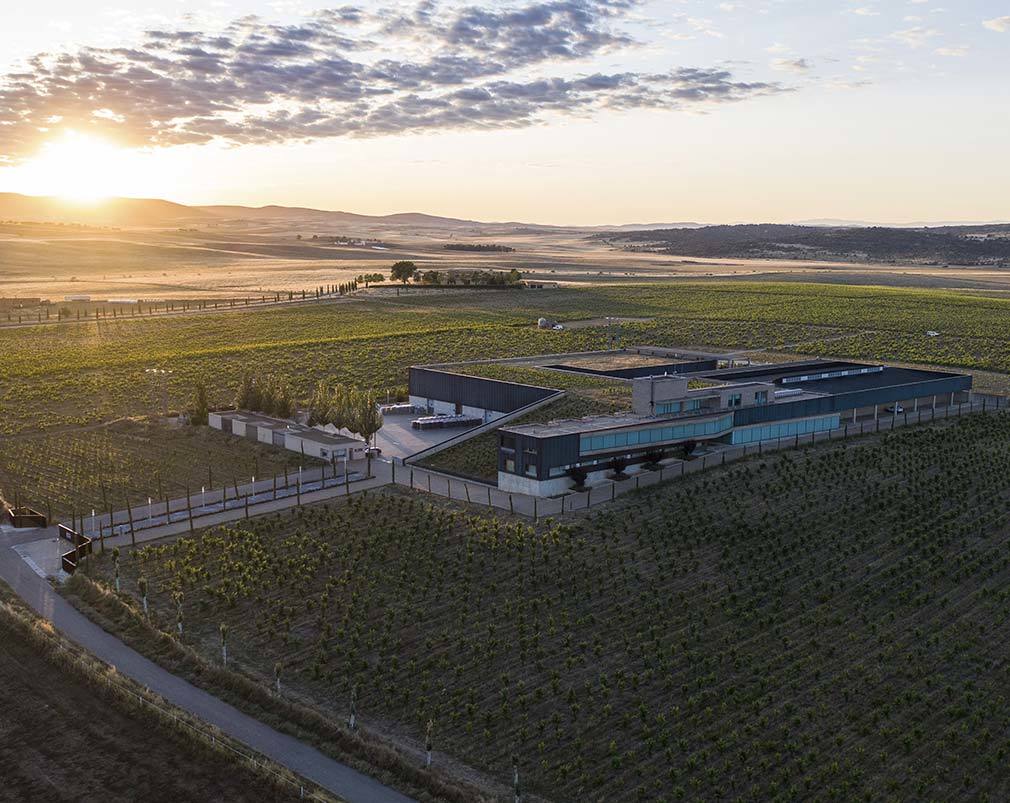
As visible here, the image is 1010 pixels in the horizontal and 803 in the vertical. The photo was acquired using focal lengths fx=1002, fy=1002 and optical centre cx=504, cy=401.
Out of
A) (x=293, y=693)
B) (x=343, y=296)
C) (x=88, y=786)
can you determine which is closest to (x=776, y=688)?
(x=293, y=693)

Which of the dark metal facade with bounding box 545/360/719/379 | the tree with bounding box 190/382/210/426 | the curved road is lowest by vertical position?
the curved road

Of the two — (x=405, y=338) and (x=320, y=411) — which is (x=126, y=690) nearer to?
(x=320, y=411)

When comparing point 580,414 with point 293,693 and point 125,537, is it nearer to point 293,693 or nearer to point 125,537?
point 125,537

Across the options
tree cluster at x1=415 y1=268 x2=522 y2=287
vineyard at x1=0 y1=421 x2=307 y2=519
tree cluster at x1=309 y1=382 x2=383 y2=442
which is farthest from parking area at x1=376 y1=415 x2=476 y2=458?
tree cluster at x1=415 y1=268 x2=522 y2=287

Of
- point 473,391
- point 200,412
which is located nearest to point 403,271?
point 200,412

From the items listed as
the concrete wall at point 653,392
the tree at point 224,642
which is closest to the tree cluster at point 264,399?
the concrete wall at point 653,392

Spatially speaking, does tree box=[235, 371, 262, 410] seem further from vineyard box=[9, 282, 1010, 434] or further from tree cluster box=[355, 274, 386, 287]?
tree cluster box=[355, 274, 386, 287]
